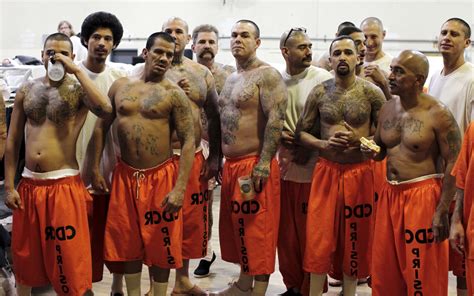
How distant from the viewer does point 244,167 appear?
3.91 meters

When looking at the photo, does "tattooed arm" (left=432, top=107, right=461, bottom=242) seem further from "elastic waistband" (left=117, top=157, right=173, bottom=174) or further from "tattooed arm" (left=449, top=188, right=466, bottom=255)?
"elastic waistband" (left=117, top=157, right=173, bottom=174)

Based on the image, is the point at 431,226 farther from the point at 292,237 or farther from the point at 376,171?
the point at 292,237

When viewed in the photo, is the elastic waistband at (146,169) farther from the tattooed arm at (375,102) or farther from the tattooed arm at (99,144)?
the tattooed arm at (375,102)

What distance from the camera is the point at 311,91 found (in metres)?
3.91

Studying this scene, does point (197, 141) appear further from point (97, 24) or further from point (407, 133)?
point (407, 133)

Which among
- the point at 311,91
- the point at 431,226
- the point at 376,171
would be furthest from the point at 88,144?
the point at 431,226

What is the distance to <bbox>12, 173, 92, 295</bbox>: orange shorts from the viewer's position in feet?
11.2

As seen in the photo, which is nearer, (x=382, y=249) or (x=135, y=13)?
(x=382, y=249)

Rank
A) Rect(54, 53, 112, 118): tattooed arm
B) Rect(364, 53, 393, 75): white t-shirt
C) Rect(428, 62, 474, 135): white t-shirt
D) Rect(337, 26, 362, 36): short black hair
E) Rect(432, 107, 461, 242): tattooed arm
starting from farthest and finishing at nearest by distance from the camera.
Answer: Rect(364, 53, 393, 75): white t-shirt < Rect(337, 26, 362, 36): short black hair < Rect(428, 62, 474, 135): white t-shirt < Rect(54, 53, 112, 118): tattooed arm < Rect(432, 107, 461, 242): tattooed arm

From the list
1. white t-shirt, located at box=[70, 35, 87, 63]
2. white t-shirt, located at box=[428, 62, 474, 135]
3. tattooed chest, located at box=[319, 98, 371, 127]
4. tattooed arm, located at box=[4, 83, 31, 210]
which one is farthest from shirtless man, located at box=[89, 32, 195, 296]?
white t-shirt, located at box=[70, 35, 87, 63]

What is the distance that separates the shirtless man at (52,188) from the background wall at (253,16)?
26.7 ft

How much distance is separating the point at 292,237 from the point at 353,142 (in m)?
0.81

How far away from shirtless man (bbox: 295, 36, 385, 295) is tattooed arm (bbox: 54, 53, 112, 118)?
1.20 m

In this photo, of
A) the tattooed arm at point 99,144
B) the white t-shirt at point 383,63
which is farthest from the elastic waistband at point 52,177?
the white t-shirt at point 383,63
